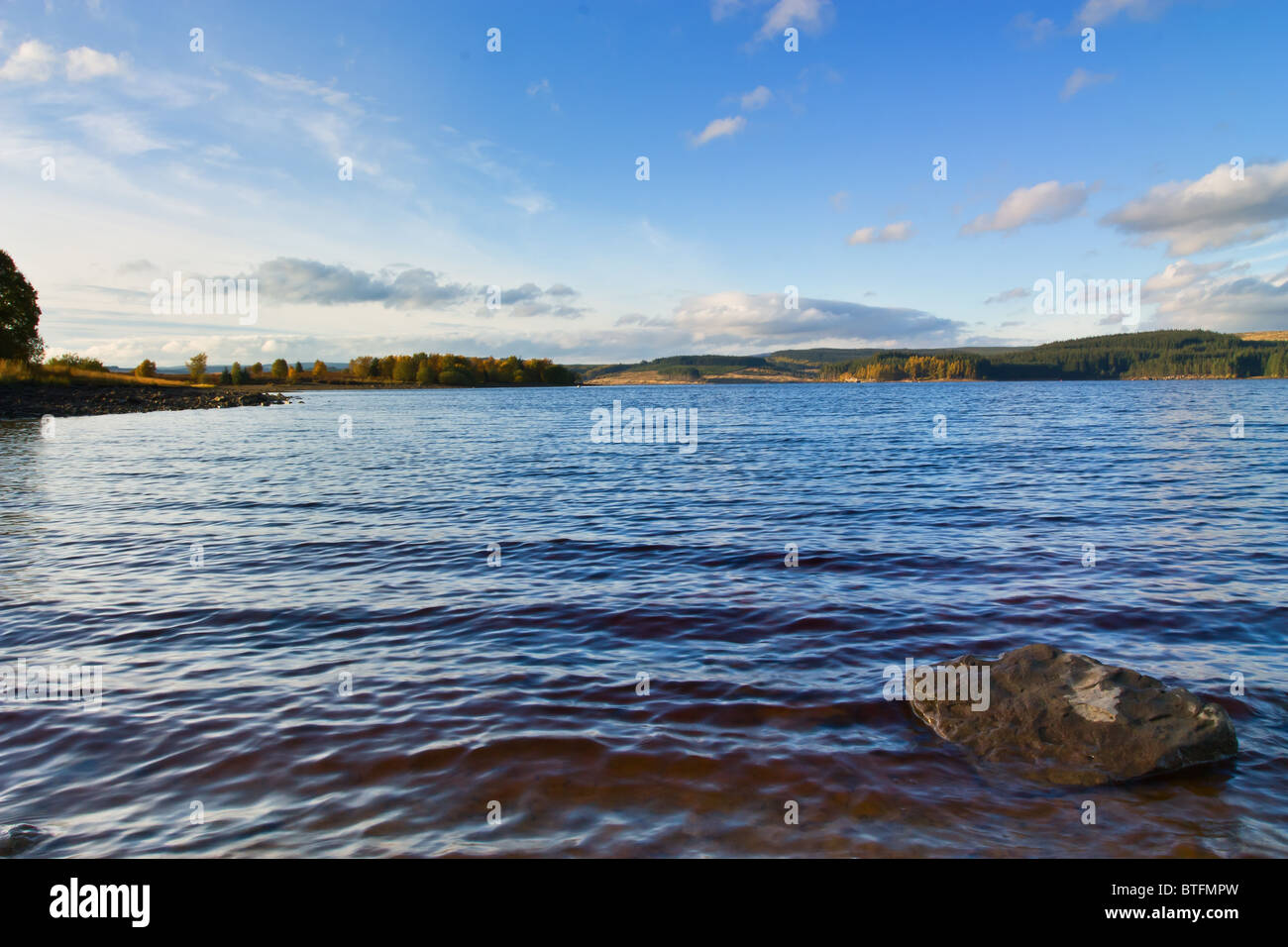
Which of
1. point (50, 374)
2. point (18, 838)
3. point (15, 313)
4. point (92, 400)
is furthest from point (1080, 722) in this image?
point (50, 374)

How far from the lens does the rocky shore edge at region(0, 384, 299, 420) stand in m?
70.4

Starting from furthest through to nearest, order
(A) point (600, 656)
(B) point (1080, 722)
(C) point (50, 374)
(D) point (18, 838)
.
→ (C) point (50, 374), (A) point (600, 656), (B) point (1080, 722), (D) point (18, 838)

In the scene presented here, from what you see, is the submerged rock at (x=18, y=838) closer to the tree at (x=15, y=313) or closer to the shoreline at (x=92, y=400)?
the shoreline at (x=92, y=400)

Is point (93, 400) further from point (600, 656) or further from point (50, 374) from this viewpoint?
point (600, 656)

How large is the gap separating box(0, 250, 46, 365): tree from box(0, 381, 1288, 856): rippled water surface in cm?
7673

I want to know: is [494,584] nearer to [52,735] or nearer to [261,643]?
[261,643]

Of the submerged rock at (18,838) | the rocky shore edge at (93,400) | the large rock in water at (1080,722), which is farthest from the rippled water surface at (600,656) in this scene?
the rocky shore edge at (93,400)

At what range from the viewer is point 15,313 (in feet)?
273

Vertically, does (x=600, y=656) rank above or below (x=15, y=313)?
below

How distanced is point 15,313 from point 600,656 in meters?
104

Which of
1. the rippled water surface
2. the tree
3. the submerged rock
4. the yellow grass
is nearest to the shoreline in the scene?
the yellow grass

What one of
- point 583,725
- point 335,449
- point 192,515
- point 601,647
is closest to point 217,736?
point 583,725
